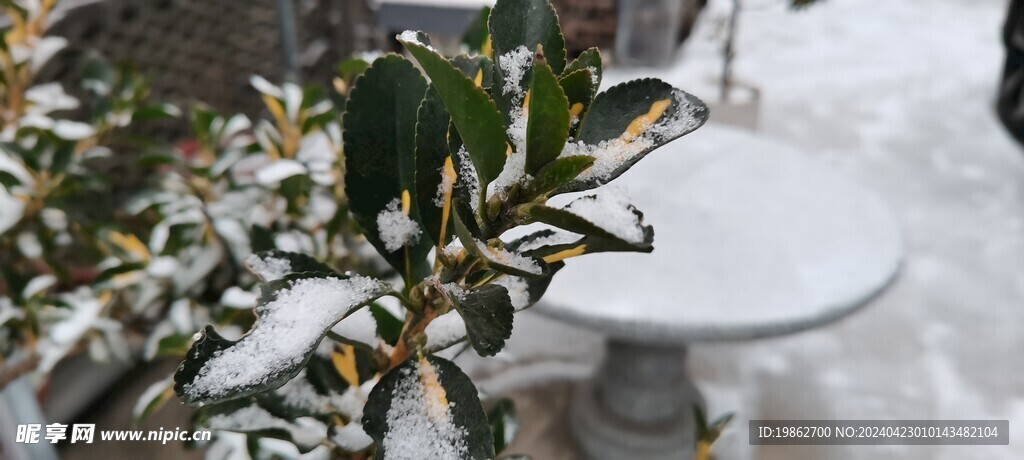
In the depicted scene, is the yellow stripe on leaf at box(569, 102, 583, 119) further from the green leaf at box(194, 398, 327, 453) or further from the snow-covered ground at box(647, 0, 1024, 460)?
the snow-covered ground at box(647, 0, 1024, 460)

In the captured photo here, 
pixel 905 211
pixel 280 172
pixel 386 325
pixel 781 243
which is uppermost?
pixel 386 325

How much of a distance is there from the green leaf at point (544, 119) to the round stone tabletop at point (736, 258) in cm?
53

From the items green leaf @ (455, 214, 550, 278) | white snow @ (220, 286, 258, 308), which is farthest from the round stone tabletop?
green leaf @ (455, 214, 550, 278)

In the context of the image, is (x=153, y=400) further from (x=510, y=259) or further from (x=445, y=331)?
(x=510, y=259)

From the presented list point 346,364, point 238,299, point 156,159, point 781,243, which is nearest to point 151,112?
point 156,159

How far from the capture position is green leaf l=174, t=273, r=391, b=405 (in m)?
0.27

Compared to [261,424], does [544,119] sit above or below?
above

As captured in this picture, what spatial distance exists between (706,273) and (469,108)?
87 centimetres

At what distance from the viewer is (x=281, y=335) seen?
29cm

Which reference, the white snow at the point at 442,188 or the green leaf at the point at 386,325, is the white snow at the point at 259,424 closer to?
the green leaf at the point at 386,325

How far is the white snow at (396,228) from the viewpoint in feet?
1.24

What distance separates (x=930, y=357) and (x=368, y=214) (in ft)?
5.90

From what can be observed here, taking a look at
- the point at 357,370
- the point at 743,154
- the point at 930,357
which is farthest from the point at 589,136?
the point at 930,357

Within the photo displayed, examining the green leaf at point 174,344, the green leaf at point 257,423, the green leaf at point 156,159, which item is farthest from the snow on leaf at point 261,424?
the green leaf at point 156,159
